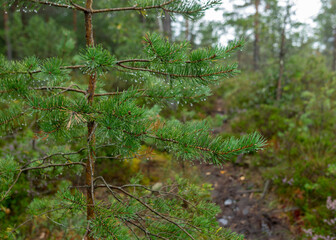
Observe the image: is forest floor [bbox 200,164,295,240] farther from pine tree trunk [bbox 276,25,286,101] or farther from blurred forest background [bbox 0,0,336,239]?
pine tree trunk [bbox 276,25,286,101]

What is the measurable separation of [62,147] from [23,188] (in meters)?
1.95

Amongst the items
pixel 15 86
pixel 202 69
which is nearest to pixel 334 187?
pixel 202 69

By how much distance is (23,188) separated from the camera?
3963 millimetres

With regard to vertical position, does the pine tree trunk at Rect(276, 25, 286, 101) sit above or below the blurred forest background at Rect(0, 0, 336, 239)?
above

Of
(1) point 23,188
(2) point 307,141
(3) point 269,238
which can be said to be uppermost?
(2) point 307,141

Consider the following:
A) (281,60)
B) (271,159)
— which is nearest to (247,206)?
(271,159)

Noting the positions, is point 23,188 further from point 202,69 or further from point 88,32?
point 202,69

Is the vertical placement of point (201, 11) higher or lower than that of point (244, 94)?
higher

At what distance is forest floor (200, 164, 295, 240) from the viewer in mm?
3910

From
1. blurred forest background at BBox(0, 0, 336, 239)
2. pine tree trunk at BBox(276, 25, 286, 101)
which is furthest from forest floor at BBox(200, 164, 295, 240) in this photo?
pine tree trunk at BBox(276, 25, 286, 101)

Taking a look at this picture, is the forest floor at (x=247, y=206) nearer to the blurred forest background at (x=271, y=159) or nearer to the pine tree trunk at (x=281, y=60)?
the blurred forest background at (x=271, y=159)

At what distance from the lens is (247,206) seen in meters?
4.57

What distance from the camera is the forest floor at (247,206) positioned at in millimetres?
3910

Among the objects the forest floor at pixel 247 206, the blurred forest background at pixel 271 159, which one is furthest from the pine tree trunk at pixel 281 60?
the forest floor at pixel 247 206
